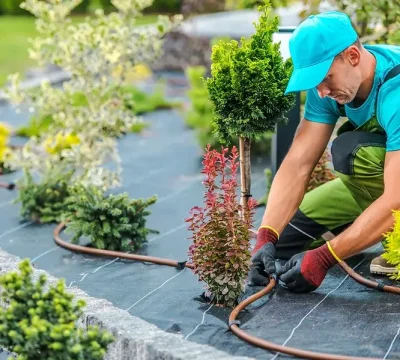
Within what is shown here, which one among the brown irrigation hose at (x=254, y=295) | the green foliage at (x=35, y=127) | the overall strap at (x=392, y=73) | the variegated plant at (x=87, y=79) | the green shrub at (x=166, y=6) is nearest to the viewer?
the brown irrigation hose at (x=254, y=295)

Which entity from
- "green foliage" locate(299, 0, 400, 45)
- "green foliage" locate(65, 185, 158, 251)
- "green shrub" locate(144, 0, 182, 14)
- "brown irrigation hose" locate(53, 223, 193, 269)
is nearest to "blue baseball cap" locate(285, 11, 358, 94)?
"brown irrigation hose" locate(53, 223, 193, 269)

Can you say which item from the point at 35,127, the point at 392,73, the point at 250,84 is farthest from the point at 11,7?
the point at 392,73

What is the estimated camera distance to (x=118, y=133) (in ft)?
17.2

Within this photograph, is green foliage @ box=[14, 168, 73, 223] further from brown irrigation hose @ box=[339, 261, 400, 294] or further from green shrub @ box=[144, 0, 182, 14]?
green shrub @ box=[144, 0, 182, 14]

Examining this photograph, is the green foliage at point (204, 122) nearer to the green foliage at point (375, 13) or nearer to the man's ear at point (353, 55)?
the green foliage at point (375, 13)

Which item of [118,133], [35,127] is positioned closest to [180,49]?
[35,127]

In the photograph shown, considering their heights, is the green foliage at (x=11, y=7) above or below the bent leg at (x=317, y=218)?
above

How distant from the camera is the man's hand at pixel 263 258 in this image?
348 cm

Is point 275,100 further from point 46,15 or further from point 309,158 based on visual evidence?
point 46,15

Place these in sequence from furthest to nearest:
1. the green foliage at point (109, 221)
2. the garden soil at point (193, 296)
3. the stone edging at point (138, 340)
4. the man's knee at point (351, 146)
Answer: the green foliage at point (109, 221) < the man's knee at point (351, 146) < the garden soil at point (193, 296) < the stone edging at point (138, 340)

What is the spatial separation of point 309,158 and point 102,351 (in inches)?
61.4

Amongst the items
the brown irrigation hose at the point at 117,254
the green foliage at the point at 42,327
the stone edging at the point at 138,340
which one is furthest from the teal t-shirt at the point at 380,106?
the green foliage at the point at 42,327

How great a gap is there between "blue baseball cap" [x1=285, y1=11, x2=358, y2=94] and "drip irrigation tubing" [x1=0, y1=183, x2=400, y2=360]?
0.78 meters

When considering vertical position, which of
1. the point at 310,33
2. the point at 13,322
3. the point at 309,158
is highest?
the point at 310,33
